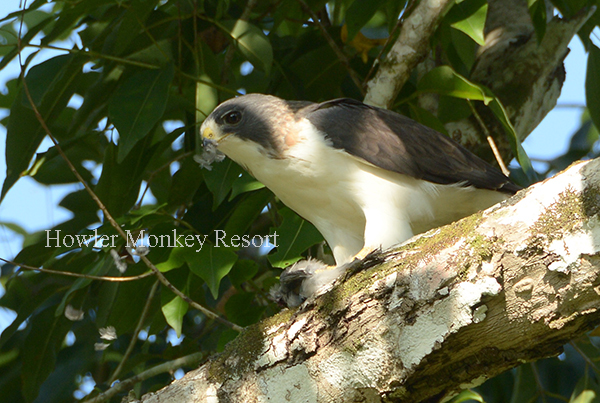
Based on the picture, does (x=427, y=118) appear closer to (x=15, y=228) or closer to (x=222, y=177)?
(x=222, y=177)

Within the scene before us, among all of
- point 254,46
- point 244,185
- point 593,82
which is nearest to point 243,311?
point 244,185

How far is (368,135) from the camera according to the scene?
3.49 m

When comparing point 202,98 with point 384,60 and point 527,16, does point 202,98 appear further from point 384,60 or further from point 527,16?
point 527,16

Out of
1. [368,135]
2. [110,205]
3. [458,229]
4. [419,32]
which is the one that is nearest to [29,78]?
[110,205]

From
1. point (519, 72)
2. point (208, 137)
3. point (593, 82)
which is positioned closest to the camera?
point (208, 137)

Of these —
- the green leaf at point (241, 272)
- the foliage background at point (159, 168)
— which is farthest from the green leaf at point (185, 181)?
the green leaf at point (241, 272)

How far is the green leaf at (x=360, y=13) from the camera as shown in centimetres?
385

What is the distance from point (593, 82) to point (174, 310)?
3.38 m

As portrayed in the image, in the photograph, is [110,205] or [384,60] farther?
[110,205]

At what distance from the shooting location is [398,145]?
3516 mm

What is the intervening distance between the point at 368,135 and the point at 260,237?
1.35 metres

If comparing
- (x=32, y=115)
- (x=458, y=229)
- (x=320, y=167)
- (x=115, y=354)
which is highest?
(x=32, y=115)

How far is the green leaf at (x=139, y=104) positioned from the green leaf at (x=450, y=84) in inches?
59.6

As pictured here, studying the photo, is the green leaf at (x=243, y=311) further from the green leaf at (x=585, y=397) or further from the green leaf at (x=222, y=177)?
the green leaf at (x=585, y=397)
